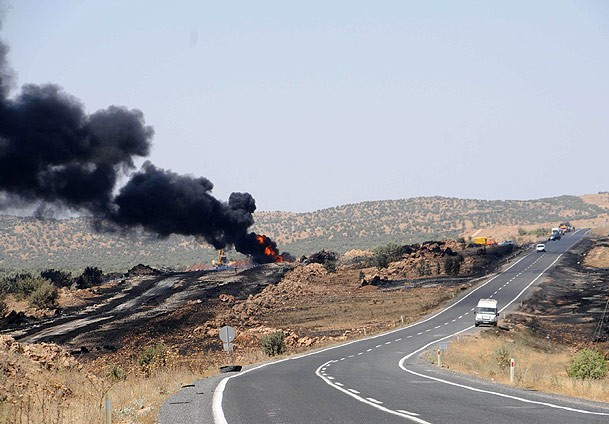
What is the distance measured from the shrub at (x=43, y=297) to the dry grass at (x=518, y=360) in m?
37.7

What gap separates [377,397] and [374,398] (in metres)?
0.27

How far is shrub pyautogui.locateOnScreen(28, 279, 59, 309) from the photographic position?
68.7 meters

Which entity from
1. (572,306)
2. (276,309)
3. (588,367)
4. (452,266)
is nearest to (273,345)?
(588,367)

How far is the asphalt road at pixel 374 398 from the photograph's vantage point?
45.8ft

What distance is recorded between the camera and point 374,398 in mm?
17469

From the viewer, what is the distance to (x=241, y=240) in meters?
99.1

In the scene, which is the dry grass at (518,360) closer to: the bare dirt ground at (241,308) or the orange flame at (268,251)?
the bare dirt ground at (241,308)

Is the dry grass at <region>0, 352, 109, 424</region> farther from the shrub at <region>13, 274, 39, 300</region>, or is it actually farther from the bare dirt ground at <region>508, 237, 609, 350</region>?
the shrub at <region>13, 274, 39, 300</region>

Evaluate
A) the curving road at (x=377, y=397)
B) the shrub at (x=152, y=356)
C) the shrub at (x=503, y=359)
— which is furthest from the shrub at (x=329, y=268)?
the shrub at (x=152, y=356)

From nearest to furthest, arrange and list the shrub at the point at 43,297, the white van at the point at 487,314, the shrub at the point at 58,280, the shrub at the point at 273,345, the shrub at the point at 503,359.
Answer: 1. the shrub at the point at 503,359
2. the shrub at the point at 273,345
3. the white van at the point at 487,314
4. the shrub at the point at 43,297
5. the shrub at the point at 58,280

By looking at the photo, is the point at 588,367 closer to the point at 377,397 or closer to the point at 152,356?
the point at 377,397

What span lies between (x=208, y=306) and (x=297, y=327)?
410 inches

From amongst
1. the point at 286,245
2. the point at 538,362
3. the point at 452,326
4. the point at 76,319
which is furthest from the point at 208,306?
the point at 286,245

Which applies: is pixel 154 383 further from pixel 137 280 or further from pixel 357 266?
pixel 357 266
